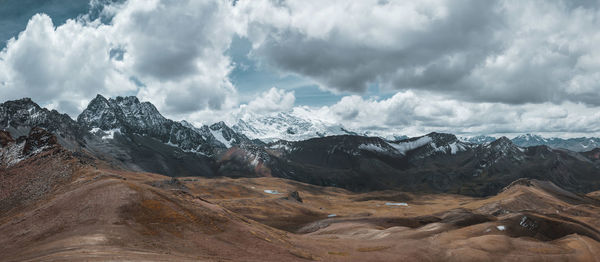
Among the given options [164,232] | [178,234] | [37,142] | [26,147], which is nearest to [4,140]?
[26,147]

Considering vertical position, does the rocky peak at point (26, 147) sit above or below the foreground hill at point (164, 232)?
above

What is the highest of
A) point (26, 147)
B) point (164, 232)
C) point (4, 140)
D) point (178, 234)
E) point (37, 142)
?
point (4, 140)

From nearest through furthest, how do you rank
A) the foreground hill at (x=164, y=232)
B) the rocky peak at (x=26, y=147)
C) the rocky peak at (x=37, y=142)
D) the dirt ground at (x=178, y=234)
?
the dirt ground at (x=178, y=234) < the foreground hill at (x=164, y=232) < the rocky peak at (x=26, y=147) < the rocky peak at (x=37, y=142)

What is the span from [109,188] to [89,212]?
10.6 m

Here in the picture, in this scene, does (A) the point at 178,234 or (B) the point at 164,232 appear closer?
(B) the point at 164,232

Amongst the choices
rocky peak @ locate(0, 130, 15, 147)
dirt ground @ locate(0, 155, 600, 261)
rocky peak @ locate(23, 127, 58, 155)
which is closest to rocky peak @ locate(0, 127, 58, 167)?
rocky peak @ locate(23, 127, 58, 155)

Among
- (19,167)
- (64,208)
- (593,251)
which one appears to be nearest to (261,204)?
(19,167)

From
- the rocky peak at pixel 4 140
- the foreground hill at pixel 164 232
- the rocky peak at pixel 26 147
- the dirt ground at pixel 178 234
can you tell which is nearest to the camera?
the dirt ground at pixel 178 234

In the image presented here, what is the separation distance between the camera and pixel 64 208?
2665 inches

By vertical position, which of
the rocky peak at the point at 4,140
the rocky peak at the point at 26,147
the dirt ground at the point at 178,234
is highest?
the rocky peak at the point at 4,140

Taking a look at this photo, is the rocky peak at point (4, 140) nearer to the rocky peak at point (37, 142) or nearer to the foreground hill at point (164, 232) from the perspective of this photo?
the foreground hill at point (164, 232)

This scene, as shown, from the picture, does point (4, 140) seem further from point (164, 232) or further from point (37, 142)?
point (164, 232)

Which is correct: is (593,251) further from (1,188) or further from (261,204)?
(1,188)

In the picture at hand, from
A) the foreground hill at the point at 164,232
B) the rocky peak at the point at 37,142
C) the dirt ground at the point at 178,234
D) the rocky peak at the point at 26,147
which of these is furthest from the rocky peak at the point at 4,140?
the dirt ground at the point at 178,234
